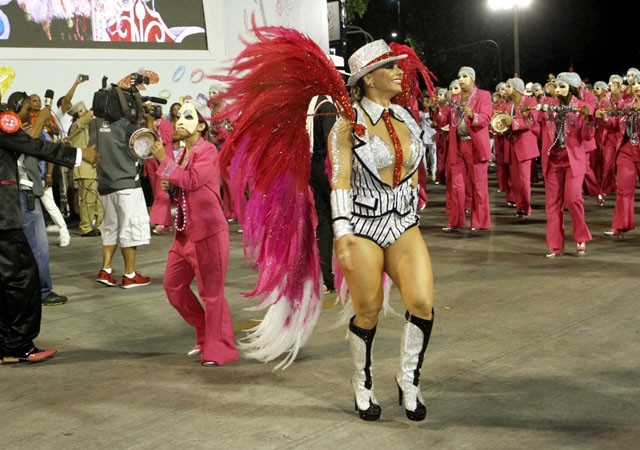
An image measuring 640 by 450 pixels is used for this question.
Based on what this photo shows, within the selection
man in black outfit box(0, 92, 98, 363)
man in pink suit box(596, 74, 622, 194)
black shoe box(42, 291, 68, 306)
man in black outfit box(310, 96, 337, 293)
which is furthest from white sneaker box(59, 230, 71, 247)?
man in pink suit box(596, 74, 622, 194)

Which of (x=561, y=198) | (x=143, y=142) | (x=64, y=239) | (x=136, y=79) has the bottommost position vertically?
(x=64, y=239)

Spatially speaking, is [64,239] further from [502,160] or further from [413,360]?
[413,360]

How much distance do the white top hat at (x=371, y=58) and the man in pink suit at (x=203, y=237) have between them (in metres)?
1.49

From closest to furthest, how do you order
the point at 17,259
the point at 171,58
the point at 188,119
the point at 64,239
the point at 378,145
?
A: the point at 378,145, the point at 188,119, the point at 17,259, the point at 64,239, the point at 171,58

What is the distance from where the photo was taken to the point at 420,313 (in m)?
4.78

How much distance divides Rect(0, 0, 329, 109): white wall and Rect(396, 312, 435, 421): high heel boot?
30.7 feet

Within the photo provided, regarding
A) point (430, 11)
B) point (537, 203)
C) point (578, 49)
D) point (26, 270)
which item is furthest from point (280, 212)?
point (430, 11)

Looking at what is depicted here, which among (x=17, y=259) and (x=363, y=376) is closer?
(x=363, y=376)

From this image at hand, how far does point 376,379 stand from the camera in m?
5.57

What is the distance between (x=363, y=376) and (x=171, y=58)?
12.1 meters

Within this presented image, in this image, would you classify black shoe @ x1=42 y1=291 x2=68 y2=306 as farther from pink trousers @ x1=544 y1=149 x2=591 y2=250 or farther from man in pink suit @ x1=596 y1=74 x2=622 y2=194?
man in pink suit @ x1=596 y1=74 x2=622 y2=194

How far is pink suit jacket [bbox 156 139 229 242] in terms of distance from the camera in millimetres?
5973

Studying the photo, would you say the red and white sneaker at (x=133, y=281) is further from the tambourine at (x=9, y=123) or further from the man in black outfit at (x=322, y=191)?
the tambourine at (x=9, y=123)

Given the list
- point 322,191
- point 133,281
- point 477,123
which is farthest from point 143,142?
point 477,123
